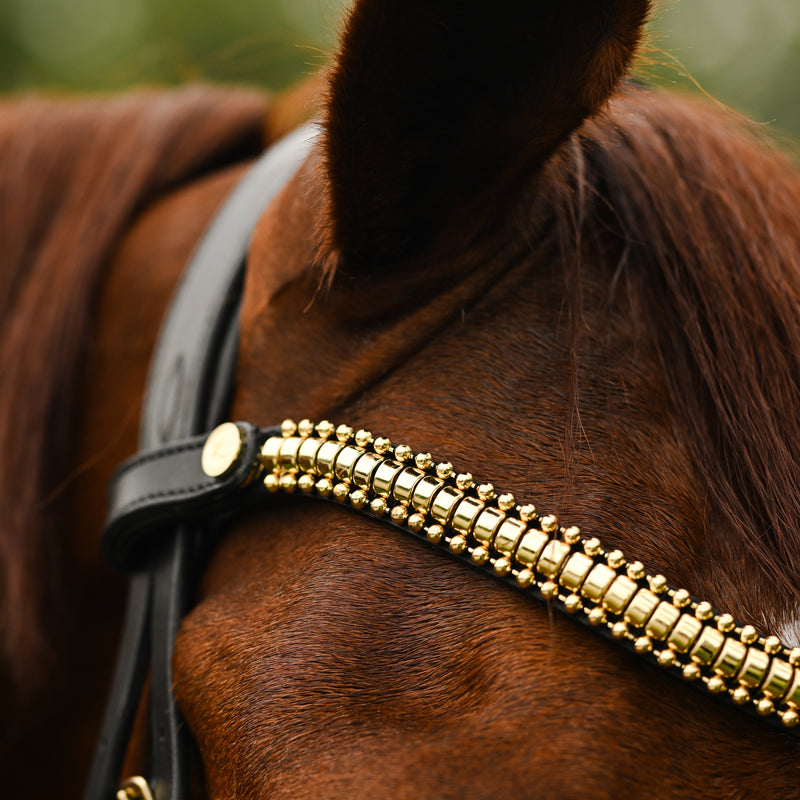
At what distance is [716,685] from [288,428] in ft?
1.19

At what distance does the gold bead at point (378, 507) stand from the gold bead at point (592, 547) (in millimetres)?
146

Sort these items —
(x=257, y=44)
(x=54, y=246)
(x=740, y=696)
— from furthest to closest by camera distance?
(x=257, y=44), (x=54, y=246), (x=740, y=696)

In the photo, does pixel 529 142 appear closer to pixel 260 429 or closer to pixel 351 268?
pixel 351 268

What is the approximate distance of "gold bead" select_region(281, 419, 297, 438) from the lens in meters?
0.66

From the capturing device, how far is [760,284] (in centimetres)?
61

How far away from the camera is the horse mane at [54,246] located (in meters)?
0.93

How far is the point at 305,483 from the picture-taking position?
24.7 inches

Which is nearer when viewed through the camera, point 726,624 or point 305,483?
point 726,624

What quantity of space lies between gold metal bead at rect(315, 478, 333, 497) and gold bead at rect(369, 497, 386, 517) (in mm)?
44

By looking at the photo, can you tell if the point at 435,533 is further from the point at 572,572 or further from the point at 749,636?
the point at 749,636

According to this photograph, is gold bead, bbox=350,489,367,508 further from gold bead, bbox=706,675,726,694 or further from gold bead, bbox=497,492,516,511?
gold bead, bbox=706,675,726,694

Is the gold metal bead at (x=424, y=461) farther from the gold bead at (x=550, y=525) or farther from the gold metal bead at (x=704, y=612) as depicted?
the gold metal bead at (x=704, y=612)

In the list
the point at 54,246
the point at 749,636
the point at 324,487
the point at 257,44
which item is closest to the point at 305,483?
the point at 324,487

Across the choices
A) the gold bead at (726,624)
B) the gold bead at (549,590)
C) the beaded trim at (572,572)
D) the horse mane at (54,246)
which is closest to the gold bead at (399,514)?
the beaded trim at (572,572)
